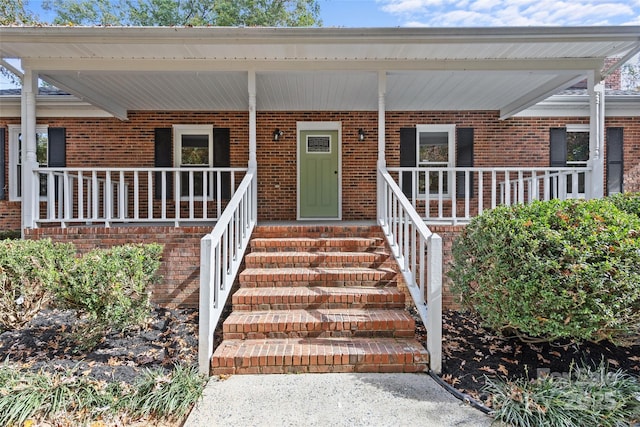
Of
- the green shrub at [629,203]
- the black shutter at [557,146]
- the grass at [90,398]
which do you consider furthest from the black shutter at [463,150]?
the grass at [90,398]

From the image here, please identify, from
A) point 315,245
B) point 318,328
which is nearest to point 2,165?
point 315,245

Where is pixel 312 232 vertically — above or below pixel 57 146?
below

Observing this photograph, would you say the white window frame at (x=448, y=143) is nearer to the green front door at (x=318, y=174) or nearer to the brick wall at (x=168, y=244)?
the green front door at (x=318, y=174)

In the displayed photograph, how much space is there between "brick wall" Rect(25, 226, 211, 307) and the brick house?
0.02 m

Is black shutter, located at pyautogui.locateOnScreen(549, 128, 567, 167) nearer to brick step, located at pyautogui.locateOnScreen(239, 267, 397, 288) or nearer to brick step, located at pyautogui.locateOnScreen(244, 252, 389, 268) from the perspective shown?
brick step, located at pyautogui.locateOnScreen(244, 252, 389, 268)

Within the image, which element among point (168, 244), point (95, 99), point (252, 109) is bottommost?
point (168, 244)

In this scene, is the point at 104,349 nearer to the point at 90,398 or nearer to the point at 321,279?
the point at 90,398

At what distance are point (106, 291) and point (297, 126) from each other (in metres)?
5.49

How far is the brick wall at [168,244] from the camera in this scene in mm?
5082

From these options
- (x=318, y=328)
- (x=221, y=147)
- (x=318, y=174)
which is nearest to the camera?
(x=318, y=328)

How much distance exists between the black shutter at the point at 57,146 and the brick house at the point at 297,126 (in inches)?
1.2

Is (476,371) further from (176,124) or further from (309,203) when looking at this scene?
(176,124)

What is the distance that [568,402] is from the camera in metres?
2.61

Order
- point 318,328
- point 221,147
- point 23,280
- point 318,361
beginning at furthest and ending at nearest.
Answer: point 221,147, point 23,280, point 318,328, point 318,361
